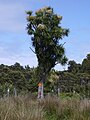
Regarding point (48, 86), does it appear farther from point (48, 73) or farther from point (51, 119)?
point (51, 119)

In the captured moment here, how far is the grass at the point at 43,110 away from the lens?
7480mm

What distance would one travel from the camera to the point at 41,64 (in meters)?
23.9

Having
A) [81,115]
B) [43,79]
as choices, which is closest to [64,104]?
[81,115]

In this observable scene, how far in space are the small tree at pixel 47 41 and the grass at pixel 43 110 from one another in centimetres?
972

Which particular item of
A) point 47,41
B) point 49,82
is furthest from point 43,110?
point 49,82

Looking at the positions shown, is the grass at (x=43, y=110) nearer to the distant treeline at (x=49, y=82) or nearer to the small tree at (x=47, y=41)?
the small tree at (x=47, y=41)

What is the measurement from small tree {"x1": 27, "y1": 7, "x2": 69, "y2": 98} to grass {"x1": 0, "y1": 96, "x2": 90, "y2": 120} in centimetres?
972

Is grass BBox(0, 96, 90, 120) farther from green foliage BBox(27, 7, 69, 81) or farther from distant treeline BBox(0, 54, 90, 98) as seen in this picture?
distant treeline BBox(0, 54, 90, 98)

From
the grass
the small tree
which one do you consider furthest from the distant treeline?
the grass

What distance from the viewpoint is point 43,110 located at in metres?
11.1

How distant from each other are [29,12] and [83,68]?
85.8ft

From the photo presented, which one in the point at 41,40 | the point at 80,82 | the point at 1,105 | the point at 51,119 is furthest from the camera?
the point at 80,82

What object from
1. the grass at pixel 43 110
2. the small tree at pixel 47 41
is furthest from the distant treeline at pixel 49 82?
the grass at pixel 43 110

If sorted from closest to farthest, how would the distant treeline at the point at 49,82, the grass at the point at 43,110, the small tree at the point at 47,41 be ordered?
the grass at the point at 43,110 → the small tree at the point at 47,41 → the distant treeline at the point at 49,82
